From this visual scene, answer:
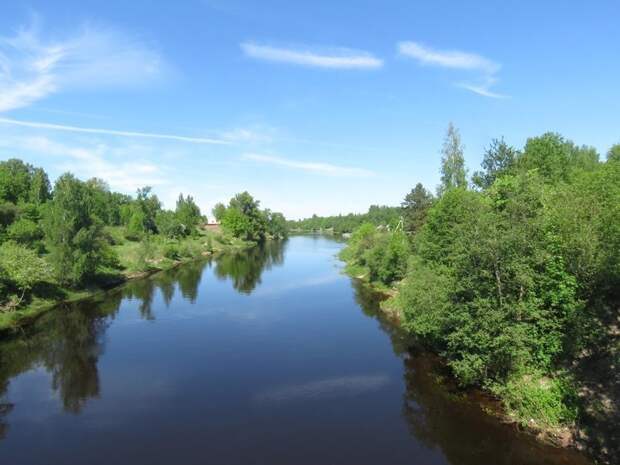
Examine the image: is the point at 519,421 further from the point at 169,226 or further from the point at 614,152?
the point at 169,226

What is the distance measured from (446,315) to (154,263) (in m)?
72.3

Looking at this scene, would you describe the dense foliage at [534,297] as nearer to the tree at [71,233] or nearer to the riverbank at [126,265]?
the riverbank at [126,265]

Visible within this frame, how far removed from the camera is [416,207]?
67.6 metres

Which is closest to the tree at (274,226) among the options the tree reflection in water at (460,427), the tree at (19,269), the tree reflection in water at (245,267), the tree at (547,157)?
the tree reflection in water at (245,267)

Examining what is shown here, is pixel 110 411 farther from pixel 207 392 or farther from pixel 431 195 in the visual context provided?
pixel 431 195

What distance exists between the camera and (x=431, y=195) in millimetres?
71688

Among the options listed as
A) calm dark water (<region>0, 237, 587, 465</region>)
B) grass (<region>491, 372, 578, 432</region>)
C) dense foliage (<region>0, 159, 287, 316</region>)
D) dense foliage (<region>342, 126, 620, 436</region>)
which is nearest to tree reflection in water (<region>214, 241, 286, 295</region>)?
dense foliage (<region>0, 159, 287, 316</region>)

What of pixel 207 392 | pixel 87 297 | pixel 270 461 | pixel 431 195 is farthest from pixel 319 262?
pixel 270 461

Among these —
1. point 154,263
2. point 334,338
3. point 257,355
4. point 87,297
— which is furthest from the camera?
point 154,263

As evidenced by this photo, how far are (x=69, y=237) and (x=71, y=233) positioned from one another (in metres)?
0.55

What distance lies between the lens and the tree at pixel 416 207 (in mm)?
64312

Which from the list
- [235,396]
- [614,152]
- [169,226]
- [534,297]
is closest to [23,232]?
[169,226]

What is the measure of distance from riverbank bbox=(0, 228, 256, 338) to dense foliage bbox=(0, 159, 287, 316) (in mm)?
205

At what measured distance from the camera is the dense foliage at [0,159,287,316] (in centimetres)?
4522
